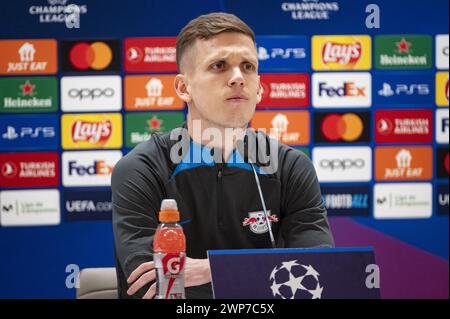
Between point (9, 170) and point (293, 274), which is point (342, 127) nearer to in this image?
point (9, 170)

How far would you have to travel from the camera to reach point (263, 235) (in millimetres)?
1613

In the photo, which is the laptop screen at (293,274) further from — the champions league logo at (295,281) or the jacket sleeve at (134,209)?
the jacket sleeve at (134,209)

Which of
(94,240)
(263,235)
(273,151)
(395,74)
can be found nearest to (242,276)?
(263,235)

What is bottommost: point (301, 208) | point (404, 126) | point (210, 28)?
point (301, 208)

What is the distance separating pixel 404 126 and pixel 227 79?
2.07 metres

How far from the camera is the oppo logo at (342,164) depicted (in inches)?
131

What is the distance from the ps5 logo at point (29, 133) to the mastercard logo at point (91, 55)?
1.25ft

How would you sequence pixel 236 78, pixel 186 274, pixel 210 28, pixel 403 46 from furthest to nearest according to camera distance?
pixel 403 46 < pixel 210 28 < pixel 236 78 < pixel 186 274

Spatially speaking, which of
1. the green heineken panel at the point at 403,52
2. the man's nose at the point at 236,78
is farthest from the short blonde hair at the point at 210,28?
the green heineken panel at the point at 403,52

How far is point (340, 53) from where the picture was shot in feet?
10.9

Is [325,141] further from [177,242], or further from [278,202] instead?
[177,242]

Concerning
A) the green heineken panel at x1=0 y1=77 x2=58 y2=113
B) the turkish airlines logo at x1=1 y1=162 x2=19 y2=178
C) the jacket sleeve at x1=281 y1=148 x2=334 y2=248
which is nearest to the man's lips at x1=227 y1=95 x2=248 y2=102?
the jacket sleeve at x1=281 y1=148 x2=334 y2=248

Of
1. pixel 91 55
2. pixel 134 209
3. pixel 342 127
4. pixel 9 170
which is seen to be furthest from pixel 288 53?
pixel 134 209

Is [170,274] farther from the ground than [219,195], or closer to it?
closer to it
